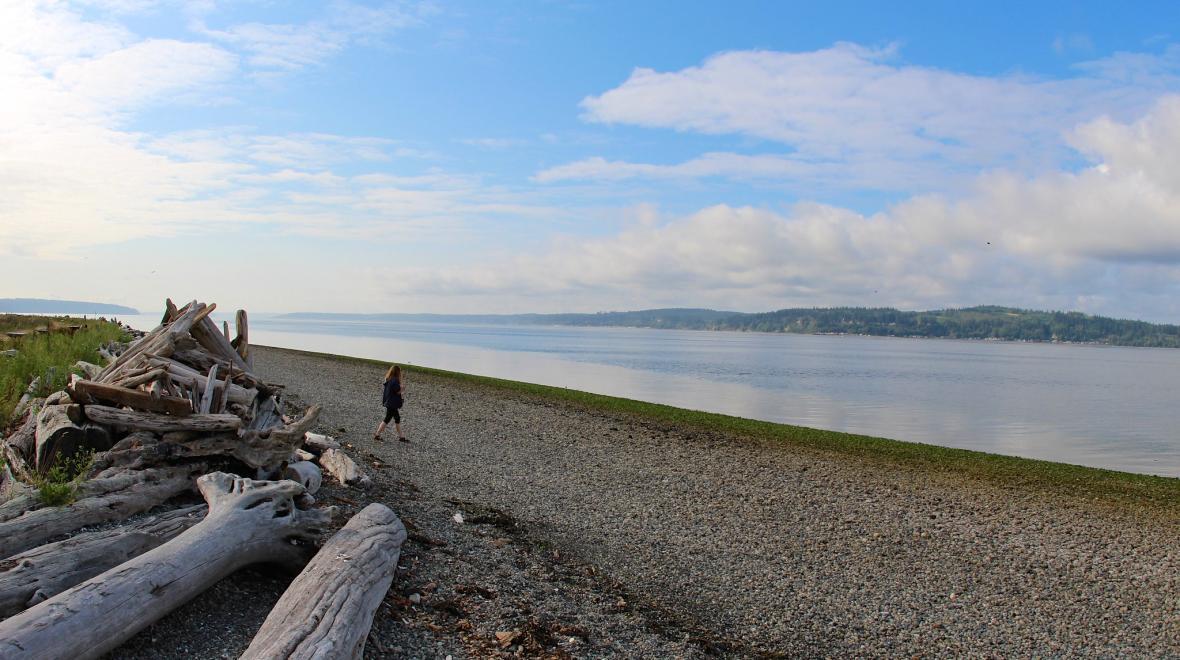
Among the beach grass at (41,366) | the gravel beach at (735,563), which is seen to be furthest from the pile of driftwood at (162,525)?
the beach grass at (41,366)

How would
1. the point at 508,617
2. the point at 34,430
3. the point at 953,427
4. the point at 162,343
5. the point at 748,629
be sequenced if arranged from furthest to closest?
the point at 953,427 → the point at 162,343 → the point at 34,430 → the point at 748,629 → the point at 508,617

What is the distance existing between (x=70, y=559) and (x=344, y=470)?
186 inches

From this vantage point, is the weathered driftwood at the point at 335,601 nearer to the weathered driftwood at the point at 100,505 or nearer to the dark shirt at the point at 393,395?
the weathered driftwood at the point at 100,505

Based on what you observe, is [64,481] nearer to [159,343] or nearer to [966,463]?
[159,343]

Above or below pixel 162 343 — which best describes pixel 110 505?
below

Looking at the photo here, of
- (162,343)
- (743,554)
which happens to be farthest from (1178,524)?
(162,343)

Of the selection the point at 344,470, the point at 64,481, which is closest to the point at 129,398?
the point at 64,481

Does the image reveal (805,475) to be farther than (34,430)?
Yes

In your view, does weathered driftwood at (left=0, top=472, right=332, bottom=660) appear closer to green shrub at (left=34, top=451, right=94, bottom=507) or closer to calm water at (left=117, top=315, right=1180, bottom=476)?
green shrub at (left=34, top=451, right=94, bottom=507)

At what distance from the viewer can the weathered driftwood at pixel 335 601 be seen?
439cm

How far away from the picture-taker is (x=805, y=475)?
46.1ft

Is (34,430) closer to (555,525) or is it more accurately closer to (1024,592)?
(555,525)

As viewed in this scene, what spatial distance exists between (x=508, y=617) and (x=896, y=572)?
15.6ft

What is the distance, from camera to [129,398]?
776cm
